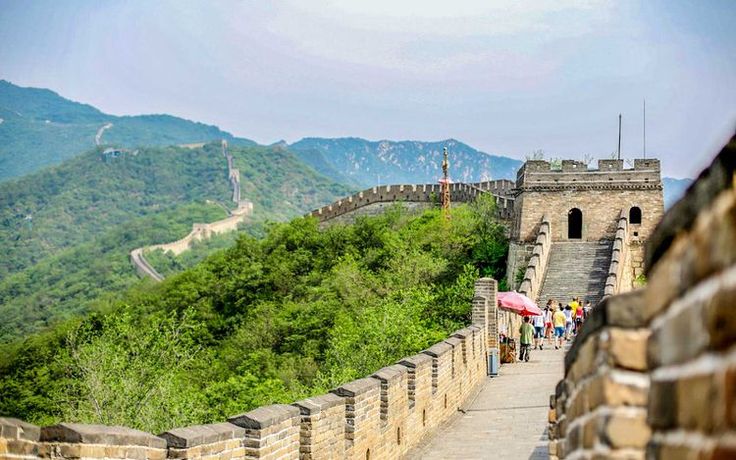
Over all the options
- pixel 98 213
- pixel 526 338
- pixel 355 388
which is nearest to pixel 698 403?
pixel 355 388

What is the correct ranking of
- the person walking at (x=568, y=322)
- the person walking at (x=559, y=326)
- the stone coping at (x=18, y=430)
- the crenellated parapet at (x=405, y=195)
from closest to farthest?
the stone coping at (x=18, y=430) < the person walking at (x=559, y=326) < the person walking at (x=568, y=322) < the crenellated parapet at (x=405, y=195)

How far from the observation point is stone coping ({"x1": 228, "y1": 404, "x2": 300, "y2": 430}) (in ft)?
26.0

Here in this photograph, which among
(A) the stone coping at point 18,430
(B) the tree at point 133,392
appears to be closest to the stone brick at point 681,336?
(A) the stone coping at point 18,430

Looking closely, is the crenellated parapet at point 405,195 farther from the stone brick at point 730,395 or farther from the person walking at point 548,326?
the stone brick at point 730,395

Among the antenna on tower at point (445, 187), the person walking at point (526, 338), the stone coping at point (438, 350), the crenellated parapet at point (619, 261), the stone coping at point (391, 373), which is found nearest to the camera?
the stone coping at point (391, 373)

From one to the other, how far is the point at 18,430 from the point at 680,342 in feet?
15.3

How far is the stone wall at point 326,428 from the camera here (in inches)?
235

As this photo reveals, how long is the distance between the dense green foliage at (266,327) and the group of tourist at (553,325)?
2.08 meters

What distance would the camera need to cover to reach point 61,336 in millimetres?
52281

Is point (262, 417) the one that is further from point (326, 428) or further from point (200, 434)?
point (326, 428)

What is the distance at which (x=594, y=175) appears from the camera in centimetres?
3944

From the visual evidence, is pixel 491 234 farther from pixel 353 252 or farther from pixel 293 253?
pixel 293 253

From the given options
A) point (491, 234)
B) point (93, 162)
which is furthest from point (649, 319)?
point (93, 162)

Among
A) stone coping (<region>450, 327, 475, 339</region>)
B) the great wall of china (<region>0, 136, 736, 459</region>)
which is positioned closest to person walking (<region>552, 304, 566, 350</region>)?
stone coping (<region>450, 327, 475, 339</region>)
